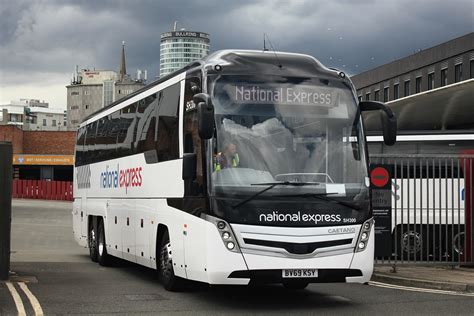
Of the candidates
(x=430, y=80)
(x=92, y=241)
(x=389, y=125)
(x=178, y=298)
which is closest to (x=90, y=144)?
(x=92, y=241)

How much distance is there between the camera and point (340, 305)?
432 inches

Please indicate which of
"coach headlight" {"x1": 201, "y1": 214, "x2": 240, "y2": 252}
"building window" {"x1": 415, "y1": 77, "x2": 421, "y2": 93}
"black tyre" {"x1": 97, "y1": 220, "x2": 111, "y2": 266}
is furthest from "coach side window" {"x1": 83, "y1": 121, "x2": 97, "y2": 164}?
"building window" {"x1": 415, "y1": 77, "x2": 421, "y2": 93}

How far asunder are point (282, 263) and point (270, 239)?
345 mm

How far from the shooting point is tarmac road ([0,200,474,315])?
10383mm

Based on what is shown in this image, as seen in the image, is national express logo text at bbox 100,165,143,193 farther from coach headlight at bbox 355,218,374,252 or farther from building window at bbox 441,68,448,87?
building window at bbox 441,68,448,87

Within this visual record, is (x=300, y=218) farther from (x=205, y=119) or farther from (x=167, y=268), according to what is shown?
(x=167, y=268)

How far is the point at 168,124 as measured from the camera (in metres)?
12.3

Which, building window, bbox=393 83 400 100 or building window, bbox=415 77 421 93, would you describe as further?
building window, bbox=393 83 400 100

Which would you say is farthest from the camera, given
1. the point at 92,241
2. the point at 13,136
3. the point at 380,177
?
the point at 13,136

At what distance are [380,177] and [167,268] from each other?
4.77m

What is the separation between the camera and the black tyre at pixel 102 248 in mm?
17281

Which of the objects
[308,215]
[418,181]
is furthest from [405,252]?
[308,215]

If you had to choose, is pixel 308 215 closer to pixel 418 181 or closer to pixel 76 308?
pixel 76 308

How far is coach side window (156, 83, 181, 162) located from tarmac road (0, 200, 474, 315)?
2214 mm
